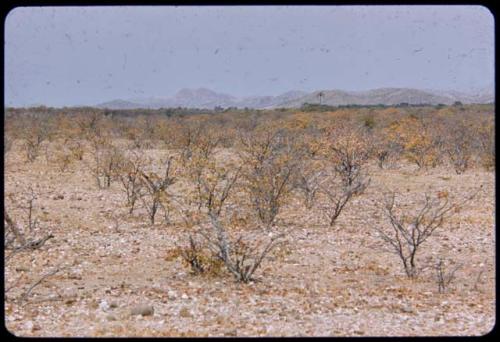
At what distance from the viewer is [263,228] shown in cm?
916

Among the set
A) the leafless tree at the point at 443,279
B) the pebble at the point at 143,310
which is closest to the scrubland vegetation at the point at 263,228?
the leafless tree at the point at 443,279

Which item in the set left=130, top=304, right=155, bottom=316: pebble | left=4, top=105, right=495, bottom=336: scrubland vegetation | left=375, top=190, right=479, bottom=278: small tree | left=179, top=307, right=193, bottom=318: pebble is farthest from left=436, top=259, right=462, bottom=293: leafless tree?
left=130, top=304, right=155, bottom=316: pebble

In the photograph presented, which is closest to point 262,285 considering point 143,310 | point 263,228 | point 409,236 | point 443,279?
point 143,310

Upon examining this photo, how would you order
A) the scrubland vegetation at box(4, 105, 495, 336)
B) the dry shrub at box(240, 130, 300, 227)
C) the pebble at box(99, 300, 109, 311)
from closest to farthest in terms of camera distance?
the pebble at box(99, 300, 109, 311) → the scrubland vegetation at box(4, 105, 495, 336) → the dry shrub at box(240, 130, 300, 227)

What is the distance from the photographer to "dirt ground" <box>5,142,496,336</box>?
4.93 m

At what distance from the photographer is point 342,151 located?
43.1 feet

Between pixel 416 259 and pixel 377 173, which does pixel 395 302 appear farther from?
pixel 377 173

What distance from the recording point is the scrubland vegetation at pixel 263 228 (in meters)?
5.69

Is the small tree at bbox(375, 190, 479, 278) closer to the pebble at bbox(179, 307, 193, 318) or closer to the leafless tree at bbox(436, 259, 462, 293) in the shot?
the leafless tree at bbox(436, 259, 462, 293)

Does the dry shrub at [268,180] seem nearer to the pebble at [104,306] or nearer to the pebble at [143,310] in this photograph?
the pebble at [104,306]

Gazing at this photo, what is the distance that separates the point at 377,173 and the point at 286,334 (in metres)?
11.5

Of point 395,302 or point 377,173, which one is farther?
point 377,173

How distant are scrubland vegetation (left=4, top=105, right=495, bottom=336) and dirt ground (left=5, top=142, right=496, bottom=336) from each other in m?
0.03

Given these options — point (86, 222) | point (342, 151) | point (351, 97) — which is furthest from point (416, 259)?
point (351, 97)
